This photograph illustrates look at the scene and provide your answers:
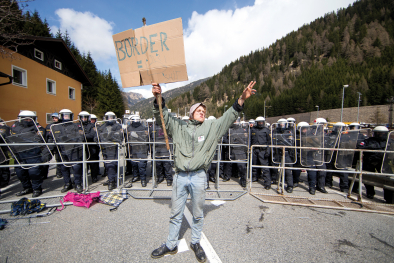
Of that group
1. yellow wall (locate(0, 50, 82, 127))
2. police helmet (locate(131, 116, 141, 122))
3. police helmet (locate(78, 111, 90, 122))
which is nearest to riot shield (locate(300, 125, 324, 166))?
police helmet (locate(131, 116, 141, 122))

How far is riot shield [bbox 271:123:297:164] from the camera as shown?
5.48 metres

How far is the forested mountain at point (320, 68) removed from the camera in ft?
211

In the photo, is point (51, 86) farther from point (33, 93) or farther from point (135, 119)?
point (135, 119)

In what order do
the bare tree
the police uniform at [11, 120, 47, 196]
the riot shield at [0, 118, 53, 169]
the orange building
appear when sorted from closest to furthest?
1. the riot shield at [0, 118, 53, 169]
2. the police uniform at [11, 120, 47, 196]
3. the bare tree
4. the orange building

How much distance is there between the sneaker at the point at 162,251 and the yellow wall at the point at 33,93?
16.2 metres

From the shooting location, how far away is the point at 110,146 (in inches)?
200

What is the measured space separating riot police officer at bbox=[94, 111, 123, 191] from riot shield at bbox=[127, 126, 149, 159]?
0.30m

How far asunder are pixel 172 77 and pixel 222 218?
9.49 ft

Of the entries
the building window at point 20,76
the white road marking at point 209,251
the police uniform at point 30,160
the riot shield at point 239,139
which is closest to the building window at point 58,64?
the building window at point 20,76

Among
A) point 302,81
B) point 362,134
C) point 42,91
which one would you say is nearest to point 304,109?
point 302,81

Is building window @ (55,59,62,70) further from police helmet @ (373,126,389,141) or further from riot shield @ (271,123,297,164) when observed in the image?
police helmet @ (373,126,389,141)

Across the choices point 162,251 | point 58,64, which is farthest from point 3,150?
point 58,64

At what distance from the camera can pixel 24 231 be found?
2.98 metres

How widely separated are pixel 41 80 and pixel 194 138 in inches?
779
